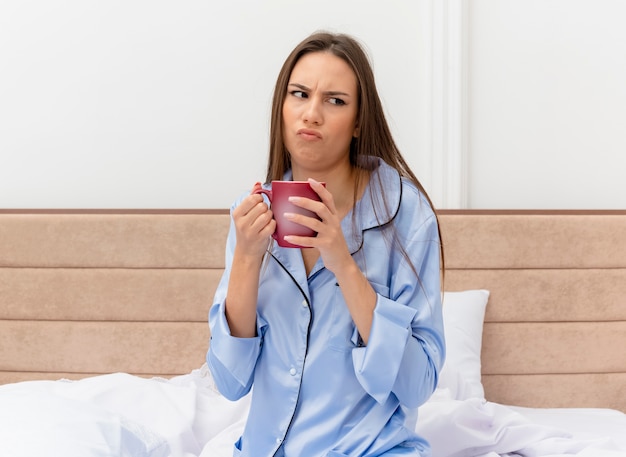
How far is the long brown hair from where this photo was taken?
1.48 meters

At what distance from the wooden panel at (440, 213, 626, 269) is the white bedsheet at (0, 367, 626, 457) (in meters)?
0.48

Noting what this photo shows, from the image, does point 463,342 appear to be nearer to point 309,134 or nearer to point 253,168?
point 253,168

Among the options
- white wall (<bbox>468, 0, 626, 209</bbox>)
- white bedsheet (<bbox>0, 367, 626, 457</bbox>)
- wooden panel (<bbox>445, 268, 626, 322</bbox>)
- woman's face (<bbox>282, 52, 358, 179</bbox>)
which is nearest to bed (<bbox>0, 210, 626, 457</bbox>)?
wooden panel (<bbox>445, 268, 626, 322</bbox>)

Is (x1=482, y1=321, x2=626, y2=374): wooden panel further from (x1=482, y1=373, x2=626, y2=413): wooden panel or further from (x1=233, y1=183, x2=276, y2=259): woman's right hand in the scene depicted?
(x1=233, y1=183, x2=276, y2=259): woman's right hand

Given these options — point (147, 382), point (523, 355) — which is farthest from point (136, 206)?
point (523, 355)

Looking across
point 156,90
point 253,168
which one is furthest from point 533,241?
point 156,90

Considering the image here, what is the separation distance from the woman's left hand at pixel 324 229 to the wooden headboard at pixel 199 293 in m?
1.27

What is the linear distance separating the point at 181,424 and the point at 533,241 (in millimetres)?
1264

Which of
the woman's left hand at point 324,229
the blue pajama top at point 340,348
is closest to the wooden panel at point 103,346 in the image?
the blue pajama top at point 340,348

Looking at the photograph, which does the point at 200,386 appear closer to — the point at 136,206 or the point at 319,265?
the point at 136,206

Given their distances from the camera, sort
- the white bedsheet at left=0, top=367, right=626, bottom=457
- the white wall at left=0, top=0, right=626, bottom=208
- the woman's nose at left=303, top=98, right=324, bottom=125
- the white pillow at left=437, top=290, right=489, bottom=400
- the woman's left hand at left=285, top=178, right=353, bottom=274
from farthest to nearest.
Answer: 1. the white wall at left=0, top=0, right=626, bottom=208
2. the white pillow at left=437, top=290, right=489, bottom=400
3. the white bedsheet at left=0, top=367, right=626, bottom=457
4. the woman's nose at left=303, top=98, right=324, bottom=125
5. the woman's left hand at left=285, top=178, right=353, bottom=274

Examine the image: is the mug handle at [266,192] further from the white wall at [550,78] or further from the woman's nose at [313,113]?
the white wall at [550,78]

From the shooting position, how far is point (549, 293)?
8.39 feet

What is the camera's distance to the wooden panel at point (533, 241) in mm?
2561
